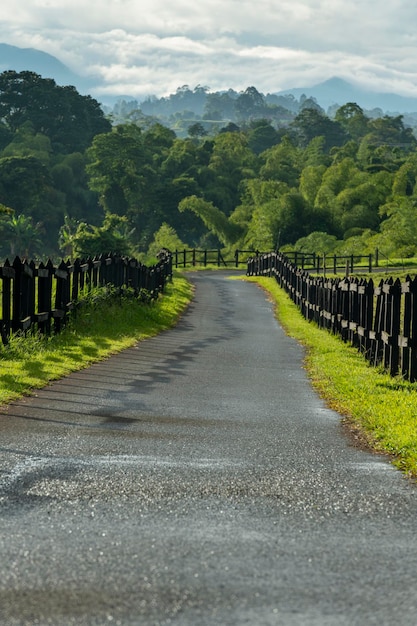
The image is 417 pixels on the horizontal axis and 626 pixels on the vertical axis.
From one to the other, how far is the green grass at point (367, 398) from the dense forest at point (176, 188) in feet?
233

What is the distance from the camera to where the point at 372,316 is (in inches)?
699

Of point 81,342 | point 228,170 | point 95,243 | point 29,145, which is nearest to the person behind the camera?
point 81,342

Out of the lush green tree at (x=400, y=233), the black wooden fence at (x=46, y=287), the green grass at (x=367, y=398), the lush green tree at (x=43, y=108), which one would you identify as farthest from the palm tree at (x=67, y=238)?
the green grass at (x=367, y=398)

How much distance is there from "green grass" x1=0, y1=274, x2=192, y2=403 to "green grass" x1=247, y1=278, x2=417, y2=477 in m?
3.80

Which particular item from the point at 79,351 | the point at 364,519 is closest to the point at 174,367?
the point at 79,351

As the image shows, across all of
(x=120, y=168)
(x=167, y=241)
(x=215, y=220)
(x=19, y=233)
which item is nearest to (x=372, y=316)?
(x=19, y=233)

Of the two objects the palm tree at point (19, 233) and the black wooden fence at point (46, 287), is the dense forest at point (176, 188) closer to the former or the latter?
the palm tree at point (19, 233)

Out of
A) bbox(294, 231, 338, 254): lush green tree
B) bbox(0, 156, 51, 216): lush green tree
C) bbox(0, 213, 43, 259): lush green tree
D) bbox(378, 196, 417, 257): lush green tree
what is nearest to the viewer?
bbox(378, 196, 417, 257): lush green tree

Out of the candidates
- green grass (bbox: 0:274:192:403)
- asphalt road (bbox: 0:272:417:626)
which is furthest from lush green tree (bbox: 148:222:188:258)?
asphalt road (bbox: 0:272:417:626)

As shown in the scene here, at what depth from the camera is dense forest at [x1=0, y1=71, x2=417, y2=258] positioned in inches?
4141

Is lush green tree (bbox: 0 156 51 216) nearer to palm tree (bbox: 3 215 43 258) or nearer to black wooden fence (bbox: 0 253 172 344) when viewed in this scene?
palm tree (bbox: 3 215 43 258)

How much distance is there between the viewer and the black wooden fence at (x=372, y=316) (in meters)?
13.8

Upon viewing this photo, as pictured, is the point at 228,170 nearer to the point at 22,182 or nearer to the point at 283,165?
the point at 283,165

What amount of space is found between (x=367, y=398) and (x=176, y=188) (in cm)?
12491
